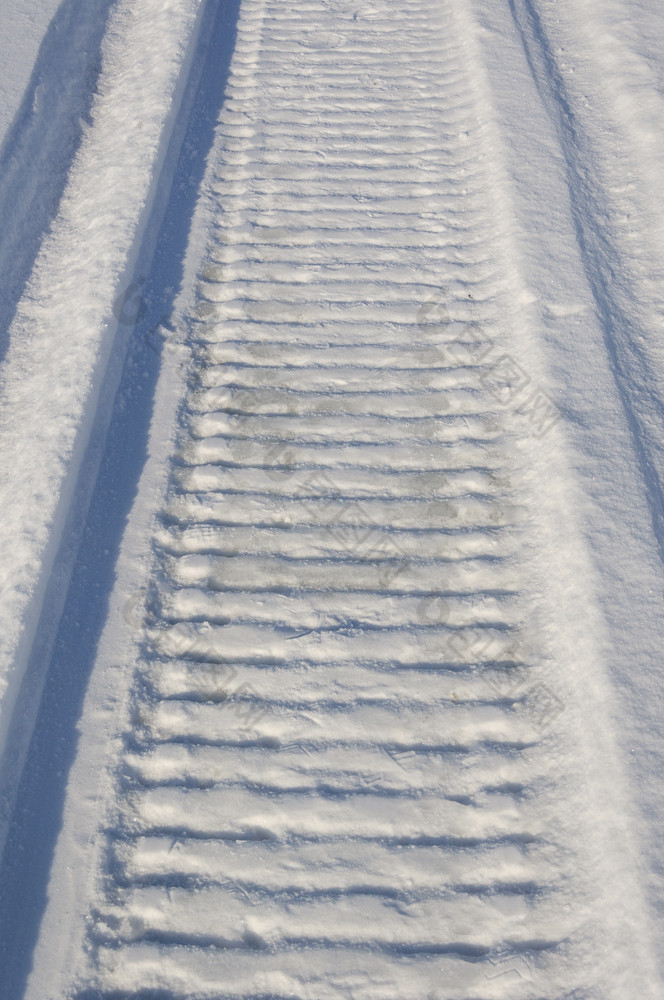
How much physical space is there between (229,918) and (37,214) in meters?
3.21

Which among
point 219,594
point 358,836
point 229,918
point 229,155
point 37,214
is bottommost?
point 229,918

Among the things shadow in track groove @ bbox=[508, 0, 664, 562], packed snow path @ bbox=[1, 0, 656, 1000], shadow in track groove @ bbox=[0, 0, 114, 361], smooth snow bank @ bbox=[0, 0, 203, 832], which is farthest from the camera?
shadow in track groove @ bbox=[0, 0, 114, 361]

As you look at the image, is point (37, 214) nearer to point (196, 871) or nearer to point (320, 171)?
point (320, 171)

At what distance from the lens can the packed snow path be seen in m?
1.98

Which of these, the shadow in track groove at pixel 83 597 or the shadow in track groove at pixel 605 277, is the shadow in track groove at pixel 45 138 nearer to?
the shadow in track groove at pixel 83 597

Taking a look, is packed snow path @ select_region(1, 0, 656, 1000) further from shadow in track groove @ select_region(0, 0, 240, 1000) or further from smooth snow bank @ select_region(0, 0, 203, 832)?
smooth snow bank @ select_region(0, 0, 203, 832)

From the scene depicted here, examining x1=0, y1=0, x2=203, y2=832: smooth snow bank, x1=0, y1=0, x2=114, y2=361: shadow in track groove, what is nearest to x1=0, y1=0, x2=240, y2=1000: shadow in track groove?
x1=0, y1=0, x2=203, y2=832: smooth snow bank

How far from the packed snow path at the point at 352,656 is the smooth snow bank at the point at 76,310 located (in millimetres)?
346

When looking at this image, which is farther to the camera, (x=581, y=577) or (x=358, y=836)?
(x=581, y=577)

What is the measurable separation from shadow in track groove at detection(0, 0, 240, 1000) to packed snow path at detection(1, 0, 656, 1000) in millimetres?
120

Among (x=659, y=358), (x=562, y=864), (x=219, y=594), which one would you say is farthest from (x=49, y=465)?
(x=659, y=358)

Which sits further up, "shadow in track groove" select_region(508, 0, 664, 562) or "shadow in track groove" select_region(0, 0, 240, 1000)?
"shadow in track groove" select_region(508, 0, 664, 562)

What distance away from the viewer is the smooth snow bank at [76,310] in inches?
97.1

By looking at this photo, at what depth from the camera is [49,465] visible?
2.65 meters
